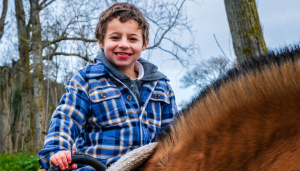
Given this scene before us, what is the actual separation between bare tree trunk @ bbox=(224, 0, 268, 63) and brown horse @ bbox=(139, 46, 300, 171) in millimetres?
2904

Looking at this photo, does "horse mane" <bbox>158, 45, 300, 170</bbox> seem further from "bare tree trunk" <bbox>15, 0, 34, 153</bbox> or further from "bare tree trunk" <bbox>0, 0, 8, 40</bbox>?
"bare tree trunk" <bbox>15, 0, 34, 153</bbox>

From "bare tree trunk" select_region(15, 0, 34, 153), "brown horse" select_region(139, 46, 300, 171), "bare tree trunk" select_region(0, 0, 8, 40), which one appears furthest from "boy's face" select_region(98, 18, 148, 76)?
"bare tree trunk" select_region(15, 0, 34, 153)

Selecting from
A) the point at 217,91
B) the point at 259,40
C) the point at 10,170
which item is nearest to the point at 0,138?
the point at 10,170

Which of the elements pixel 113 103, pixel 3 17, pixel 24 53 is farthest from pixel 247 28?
pixel 24 53

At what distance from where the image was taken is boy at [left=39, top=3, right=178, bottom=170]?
1.96 metres

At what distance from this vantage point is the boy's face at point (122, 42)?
2.20m

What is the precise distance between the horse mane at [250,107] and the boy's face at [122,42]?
1054 millimetres

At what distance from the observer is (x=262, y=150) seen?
38.9 inches

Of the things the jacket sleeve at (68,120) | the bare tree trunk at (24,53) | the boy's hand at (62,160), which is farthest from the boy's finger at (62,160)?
the bare tree trunk at (24,53)

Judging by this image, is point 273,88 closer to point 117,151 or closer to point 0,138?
point 117,151

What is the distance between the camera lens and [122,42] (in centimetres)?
218

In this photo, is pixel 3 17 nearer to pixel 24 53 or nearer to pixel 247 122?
pixel 24 53

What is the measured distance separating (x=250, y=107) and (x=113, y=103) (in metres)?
1.18

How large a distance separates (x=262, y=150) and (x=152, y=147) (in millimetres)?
595
